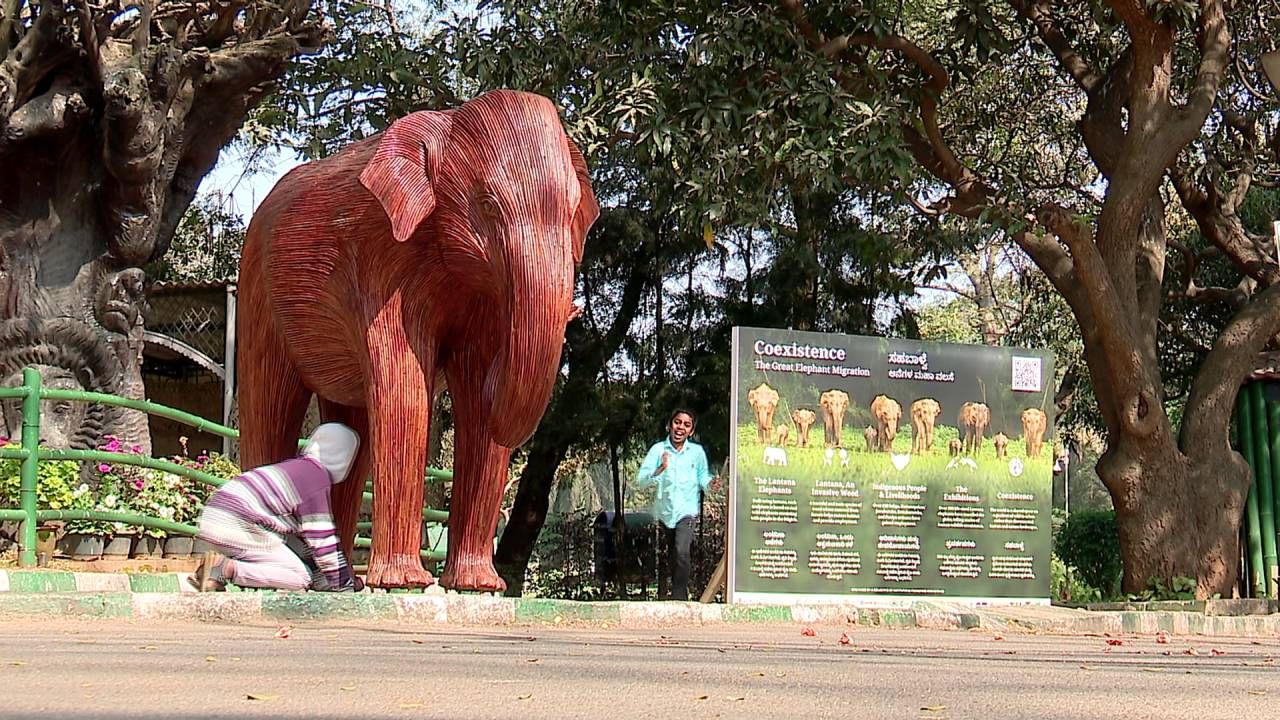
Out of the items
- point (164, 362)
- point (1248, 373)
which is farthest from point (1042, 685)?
point (164, 362)

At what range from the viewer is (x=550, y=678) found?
165 inches

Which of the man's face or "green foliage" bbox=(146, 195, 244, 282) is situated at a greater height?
"green foliage" bbox=(146, 195, 244, 282)

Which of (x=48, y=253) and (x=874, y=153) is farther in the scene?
(x=48, y=253)

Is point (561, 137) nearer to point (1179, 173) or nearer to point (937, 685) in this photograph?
point (937, 685)

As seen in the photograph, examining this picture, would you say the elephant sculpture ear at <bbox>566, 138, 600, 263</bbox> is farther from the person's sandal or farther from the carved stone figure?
the carved stone figure

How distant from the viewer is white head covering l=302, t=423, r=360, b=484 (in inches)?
277

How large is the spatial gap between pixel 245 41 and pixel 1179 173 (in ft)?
28.5

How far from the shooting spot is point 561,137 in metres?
6.74

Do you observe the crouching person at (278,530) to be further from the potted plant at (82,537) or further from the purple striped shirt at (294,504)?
the potted plant at (82,537)

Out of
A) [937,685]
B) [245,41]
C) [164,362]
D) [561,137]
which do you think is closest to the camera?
[937,685]

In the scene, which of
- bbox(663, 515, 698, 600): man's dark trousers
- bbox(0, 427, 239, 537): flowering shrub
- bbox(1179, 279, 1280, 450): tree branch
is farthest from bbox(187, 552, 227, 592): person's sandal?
bbox(1179, 279, 1280, 450): tree branch

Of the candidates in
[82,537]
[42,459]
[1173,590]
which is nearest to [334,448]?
[42,459]

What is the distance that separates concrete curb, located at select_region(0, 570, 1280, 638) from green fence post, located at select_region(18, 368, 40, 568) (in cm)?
112

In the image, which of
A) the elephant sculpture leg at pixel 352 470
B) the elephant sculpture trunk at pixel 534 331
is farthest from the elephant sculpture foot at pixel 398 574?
the elephant sculpture leg at pixel 352 470
